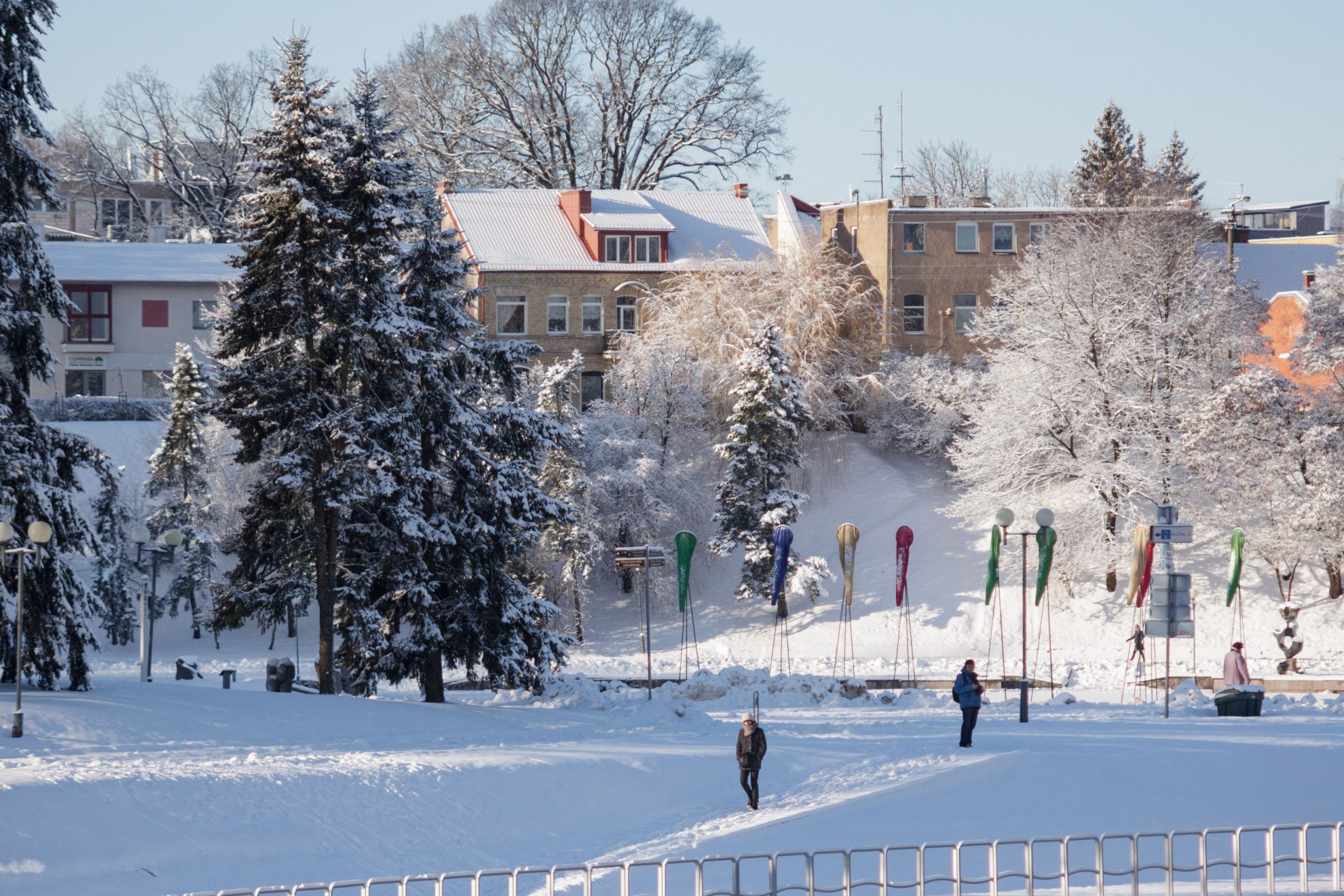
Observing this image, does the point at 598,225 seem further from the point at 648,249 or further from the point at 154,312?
the point at 154,312

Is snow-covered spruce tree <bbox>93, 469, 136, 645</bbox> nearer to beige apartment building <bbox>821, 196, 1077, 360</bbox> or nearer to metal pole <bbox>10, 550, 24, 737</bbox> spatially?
metal pole <bbox>10, 550, 24, 737</bbox>

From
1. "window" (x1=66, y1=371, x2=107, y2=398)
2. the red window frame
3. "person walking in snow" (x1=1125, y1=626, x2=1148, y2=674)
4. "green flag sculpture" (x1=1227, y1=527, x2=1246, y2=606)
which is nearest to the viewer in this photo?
"person walking in snow" (x1=1125, y1=626, x2=1148, y2=674)

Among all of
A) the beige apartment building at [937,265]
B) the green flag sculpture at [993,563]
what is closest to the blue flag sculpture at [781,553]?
the green flag sculpture at [993,563]

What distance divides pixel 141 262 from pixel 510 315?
55.0 feet

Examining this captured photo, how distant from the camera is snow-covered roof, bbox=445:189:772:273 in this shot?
56812mm

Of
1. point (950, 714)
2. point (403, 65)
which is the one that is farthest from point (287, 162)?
point (403, 65)

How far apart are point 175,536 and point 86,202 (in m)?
55.1

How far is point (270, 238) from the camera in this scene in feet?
89.7

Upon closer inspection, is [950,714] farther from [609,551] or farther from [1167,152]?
[1167,152]

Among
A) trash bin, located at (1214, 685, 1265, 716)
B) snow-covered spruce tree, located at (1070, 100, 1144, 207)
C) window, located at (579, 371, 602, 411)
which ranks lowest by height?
trash bin, located at (1214, 685, 1265, 716)

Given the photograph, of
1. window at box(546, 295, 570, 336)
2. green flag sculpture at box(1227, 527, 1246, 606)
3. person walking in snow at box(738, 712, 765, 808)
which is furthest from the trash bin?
window at box(546, 295, 570, 336)

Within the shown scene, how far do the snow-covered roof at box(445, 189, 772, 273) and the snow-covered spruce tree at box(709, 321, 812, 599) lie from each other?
9.64 metres

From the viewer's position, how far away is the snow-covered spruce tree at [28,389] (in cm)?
2309

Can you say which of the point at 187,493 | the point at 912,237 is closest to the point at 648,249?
the point at 912,237
